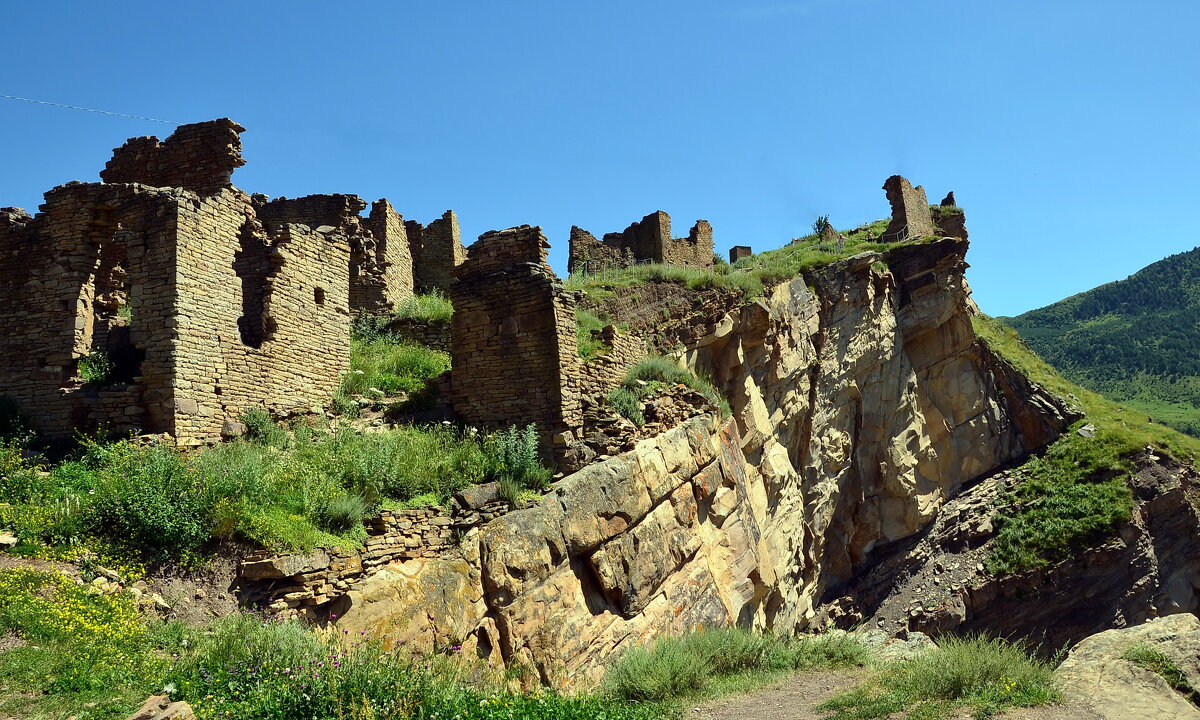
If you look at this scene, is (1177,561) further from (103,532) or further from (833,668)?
(103,532)

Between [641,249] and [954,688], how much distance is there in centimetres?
1872

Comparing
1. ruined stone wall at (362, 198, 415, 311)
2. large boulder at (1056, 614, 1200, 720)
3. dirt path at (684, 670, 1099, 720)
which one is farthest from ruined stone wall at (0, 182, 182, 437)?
large boulder at (1056, 614, 1200, 720)

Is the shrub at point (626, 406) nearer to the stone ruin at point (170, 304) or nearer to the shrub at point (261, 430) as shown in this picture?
the stone ruin at point (170, 304)

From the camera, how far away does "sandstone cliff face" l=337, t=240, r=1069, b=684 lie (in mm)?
10375

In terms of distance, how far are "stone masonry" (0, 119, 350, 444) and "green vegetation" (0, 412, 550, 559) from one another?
2.47 ft

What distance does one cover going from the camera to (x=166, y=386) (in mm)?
11211

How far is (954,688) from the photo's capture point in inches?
356

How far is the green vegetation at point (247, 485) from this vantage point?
351 inches

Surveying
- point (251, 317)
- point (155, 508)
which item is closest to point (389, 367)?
point (251, 317)

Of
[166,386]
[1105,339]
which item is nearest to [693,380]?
[166,386]

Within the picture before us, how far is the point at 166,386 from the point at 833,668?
9.69 meters

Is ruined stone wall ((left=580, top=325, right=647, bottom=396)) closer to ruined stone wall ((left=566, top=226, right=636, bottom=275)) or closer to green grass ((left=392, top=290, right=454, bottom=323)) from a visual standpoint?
green grass ((left=392, top=290, right=454, bottom=323))

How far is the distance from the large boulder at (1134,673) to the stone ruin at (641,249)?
16.5 meters

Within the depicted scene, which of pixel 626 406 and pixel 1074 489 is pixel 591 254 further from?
pixel 1074 489
